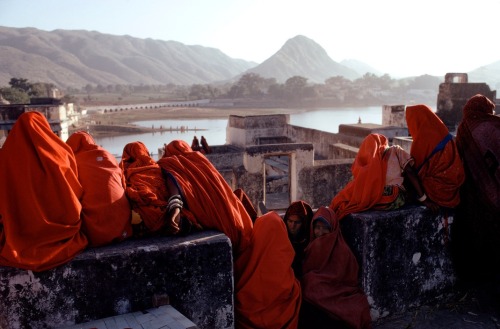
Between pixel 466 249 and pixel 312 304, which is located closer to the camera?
pixel 312 304

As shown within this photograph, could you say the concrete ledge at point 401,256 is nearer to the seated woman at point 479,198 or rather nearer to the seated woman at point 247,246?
the seated woman at point 479,198

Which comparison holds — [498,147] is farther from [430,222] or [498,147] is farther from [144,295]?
[144,295]

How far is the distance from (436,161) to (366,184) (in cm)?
58

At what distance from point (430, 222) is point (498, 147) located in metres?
0.73

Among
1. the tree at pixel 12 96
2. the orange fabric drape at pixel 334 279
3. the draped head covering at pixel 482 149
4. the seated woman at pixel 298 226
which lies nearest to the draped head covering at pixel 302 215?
the seated woman at pixel 298 226

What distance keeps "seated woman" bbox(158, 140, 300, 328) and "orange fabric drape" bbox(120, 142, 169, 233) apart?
71mm

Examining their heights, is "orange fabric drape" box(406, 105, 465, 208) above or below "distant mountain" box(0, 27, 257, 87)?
below

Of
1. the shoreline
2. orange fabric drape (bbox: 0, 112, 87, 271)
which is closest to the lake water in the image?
the shoreline

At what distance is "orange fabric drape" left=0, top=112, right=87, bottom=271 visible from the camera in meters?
2.39

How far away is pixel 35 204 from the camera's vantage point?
Answer: 2428mm

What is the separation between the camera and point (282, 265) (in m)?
2.93

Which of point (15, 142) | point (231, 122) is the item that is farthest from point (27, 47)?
point (15, 142)

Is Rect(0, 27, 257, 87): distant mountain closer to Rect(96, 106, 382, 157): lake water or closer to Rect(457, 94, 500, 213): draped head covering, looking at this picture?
Rect(96, 106, 382, 157): lake water

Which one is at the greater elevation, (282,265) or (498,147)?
(498,147)
